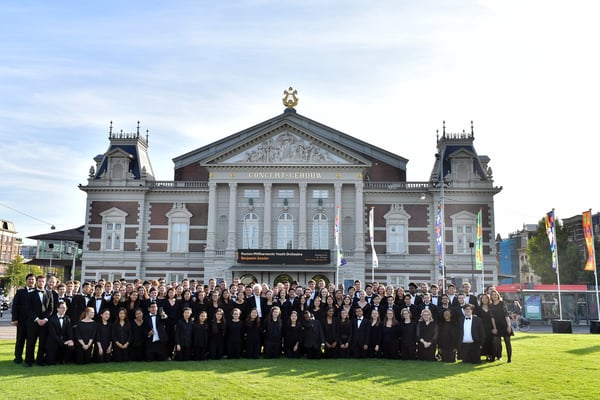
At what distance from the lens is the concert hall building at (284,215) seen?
145 feet

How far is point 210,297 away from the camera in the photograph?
56.2 ft

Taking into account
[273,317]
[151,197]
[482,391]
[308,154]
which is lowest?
[482,391]

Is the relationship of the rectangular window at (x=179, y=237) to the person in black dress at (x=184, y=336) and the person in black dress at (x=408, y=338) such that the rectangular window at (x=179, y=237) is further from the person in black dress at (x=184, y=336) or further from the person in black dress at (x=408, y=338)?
the person in black dress at (x=408, y=338)

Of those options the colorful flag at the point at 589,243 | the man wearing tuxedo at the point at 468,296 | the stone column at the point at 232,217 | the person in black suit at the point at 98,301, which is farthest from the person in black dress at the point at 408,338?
the stone column at the point at 232,217

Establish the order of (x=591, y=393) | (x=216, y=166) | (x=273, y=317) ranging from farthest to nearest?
(x=216, y=166)
(x=273, y=317)
(x=591, y=393)

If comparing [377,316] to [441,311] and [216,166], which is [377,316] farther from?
[216,166]

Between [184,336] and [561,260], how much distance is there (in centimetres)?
5217

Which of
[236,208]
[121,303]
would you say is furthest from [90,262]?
[121,303]

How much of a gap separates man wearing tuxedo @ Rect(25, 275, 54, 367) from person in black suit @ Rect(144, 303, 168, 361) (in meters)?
2.70

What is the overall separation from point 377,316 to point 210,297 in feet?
17.7

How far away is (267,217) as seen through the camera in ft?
145

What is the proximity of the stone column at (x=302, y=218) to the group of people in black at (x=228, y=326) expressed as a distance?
85.1ft

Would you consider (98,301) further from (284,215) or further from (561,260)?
(561,260)

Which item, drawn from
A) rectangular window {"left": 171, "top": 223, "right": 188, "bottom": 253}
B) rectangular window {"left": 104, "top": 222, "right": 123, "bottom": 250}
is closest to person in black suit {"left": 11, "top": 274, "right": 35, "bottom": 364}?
rectangular window {"left": 171, "top": 223, "right": 188, "bottom": 253}
